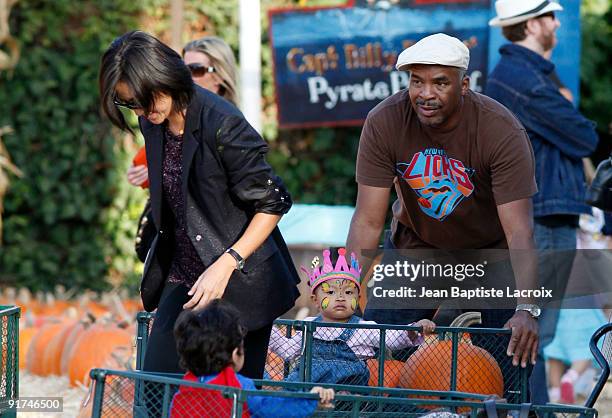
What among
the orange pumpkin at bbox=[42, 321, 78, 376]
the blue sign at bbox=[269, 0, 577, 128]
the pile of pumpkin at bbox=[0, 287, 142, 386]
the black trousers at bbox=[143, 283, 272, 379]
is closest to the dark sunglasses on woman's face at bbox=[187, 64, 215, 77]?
the pile of pumpkin at bbox=[0, 287, 142, 386]

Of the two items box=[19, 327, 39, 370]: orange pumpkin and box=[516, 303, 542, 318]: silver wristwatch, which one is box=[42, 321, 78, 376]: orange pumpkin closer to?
box=[19, 327, 39, 370]: orange pumpkin

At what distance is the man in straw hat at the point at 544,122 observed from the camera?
581 cm

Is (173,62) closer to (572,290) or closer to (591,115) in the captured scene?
(572,290)

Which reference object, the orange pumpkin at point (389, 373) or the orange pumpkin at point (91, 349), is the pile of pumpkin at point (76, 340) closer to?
the orange pumpkin at point (91, 349)

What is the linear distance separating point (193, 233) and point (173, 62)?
52 cm

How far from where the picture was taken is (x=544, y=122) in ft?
19.2

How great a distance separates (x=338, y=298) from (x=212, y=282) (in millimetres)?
1032

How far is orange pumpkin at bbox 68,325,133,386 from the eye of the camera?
269 inches

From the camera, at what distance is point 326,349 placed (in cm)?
425

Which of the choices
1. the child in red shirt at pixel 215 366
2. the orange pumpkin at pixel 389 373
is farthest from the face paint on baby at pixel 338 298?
the child in red shirt at pixel 215 366

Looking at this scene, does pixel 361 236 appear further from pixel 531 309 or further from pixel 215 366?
pixel 215 366

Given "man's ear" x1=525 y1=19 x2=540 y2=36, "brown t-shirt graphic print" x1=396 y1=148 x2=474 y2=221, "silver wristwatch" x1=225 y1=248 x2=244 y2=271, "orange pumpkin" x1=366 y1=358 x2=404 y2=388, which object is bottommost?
"orange pumpkin" x1=366 y1=358 x2=404 y2=388

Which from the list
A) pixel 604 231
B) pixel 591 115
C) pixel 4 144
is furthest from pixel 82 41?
pixel 604 231

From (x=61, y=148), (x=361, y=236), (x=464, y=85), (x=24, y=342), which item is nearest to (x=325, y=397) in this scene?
(x=361, y=236)
